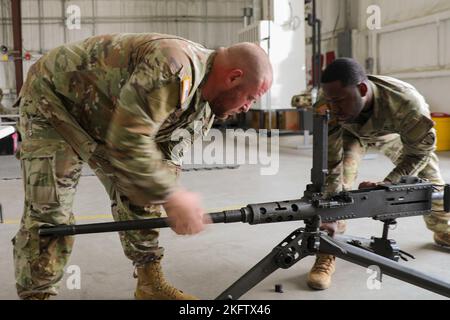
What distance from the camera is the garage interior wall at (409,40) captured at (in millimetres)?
7098

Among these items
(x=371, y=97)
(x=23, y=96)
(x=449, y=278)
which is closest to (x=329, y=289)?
(x=449, y=278)

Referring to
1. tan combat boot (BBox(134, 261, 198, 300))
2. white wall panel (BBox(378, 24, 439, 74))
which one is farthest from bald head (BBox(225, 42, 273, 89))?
white wall panel (BBox(378, 24, 439, 74))

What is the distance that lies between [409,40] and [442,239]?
601cm

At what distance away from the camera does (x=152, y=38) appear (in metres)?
1.46

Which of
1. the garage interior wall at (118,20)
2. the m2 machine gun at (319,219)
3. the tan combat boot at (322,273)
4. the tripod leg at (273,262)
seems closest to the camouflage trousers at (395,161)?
the tan combat boot at (322,273)

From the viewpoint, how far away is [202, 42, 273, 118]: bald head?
1.41 m

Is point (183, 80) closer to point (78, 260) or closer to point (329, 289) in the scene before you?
point (329, 289)

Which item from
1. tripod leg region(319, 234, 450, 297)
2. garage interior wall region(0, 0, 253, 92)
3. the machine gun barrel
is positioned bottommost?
tripod leg region(319, 234, 450, 297)

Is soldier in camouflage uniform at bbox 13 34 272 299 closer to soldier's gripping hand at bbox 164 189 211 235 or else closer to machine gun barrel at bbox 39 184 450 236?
soldier's gripping hand at bbox 164 189 211 235

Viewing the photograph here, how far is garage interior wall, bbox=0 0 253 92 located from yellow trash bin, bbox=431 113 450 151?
21.6ft

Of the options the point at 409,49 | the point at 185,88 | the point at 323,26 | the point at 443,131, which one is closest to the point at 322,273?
the point at 185,88

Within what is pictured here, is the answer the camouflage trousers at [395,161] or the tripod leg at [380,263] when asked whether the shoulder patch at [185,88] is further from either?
the camouflage trousers at [395,161]

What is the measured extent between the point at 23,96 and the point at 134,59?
1.55 feet

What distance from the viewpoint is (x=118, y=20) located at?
1163cm
